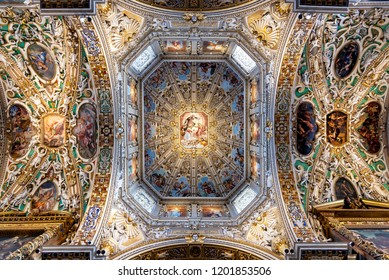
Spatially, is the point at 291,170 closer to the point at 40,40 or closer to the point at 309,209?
the point at 309,209

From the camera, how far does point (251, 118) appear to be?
1574cm

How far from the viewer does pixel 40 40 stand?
12836mm

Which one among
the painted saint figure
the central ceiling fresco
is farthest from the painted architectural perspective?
the painted saint figure

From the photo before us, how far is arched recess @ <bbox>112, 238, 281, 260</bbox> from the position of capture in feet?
42.9

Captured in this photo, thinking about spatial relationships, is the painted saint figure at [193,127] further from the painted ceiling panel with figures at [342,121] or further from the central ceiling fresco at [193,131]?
the painted ceiling panel with figures at [342,121]

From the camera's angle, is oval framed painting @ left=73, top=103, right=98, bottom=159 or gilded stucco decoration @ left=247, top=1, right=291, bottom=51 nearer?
gilded stucco decoration @ left=247, top=1, right=291, bottom=51

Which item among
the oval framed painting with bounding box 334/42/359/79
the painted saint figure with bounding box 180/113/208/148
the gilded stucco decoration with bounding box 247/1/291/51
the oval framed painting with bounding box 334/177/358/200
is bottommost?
the oval framed painting with bounding box 334/177/358/200

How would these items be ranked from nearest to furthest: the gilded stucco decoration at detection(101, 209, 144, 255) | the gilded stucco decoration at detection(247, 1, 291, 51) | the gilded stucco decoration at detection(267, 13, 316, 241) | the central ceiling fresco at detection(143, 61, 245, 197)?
the gilded stucco decoration at detection(247, 1, 291, 51) → the gilded stucco decoration at detection(267, 13, 316, 241) → the gilded stucco decoration at detection(101, 209, 144, 255) → the central ceiling fresco at detection(143, 61, 245, 197)

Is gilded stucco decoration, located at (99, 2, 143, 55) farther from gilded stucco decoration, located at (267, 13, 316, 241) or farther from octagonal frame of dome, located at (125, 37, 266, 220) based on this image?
gilded stucco decoration, located at (267, 13, 316, 241)


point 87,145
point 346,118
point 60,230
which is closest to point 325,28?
point 346,118

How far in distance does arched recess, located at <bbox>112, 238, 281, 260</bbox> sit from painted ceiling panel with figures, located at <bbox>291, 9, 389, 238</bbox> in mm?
3678

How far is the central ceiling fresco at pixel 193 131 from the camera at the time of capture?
17250mm

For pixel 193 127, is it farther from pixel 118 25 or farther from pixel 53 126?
pixel 53 126

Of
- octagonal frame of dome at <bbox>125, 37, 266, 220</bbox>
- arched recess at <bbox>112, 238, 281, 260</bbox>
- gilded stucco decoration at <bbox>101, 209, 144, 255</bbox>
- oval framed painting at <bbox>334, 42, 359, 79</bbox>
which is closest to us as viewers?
gilded stucco decoration at <bbox>101, 209, 144, 255</bbox>
